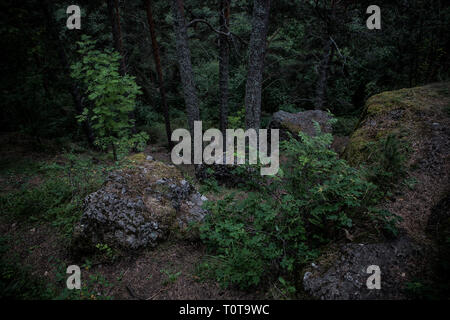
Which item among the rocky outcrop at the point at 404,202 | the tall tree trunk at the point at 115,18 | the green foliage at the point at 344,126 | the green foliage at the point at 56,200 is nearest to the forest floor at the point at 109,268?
the green foliage at the point at 56,200

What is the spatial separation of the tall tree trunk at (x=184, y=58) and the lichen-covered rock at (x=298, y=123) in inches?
183

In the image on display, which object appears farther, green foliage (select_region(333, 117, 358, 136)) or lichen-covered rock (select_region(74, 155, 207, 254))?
green foliage (select_region(333, 117, 358, 136))

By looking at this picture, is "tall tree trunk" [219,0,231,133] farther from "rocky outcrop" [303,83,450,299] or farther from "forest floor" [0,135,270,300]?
"forest floor" [0,135,270,300]

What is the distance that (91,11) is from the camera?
40.6ft

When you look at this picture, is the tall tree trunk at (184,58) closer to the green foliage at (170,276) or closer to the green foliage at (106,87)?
the green foliage at (106,87)

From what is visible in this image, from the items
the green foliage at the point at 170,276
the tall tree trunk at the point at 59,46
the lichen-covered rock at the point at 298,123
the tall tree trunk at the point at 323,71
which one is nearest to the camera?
the green foliage at the point at 170,276

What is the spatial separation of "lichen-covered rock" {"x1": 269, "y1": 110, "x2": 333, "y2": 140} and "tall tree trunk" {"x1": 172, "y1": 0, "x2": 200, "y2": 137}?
465 cm

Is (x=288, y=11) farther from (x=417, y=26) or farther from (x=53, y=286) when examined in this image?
(x=53, y=286)

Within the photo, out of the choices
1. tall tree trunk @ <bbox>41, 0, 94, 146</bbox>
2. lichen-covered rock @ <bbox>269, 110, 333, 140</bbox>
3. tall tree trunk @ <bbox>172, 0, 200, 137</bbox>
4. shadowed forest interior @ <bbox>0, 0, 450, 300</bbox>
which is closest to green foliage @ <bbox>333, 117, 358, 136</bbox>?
lichen-covered rock @ <bbox>269, 110, 333, 140</bbox>

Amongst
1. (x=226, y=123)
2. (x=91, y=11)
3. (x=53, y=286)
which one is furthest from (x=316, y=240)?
(x=91, y=11)

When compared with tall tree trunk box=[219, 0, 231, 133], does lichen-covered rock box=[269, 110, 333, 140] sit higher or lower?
lower

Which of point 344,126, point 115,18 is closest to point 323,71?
point 344,126

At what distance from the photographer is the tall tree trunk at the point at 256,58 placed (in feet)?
21.7

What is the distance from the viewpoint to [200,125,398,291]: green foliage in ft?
11.3
